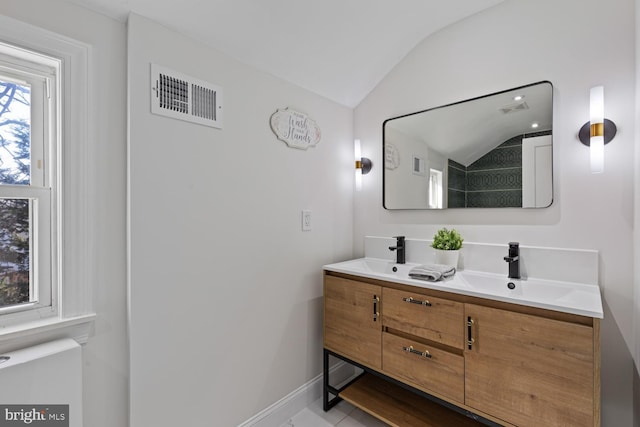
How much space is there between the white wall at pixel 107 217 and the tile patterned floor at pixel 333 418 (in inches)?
39.0

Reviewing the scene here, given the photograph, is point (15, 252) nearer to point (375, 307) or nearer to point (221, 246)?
point (221, 246)

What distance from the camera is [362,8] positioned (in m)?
1.65

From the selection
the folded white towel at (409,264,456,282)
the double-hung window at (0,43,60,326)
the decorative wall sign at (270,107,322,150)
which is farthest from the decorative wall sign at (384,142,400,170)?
the double-hung window at (0,43,60,326)

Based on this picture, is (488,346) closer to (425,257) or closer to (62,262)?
(425,257)

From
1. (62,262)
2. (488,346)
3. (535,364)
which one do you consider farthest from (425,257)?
(62,262)

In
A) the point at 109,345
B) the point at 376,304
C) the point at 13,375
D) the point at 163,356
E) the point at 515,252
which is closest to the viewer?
the point at 13,375

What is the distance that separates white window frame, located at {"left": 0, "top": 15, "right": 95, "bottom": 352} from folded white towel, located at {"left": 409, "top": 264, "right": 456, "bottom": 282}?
1453 millimetres

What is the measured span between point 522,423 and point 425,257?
0.95 metres

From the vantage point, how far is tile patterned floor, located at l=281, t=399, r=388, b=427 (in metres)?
1.80

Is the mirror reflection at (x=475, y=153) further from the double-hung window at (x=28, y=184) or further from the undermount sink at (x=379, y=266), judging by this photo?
the double-hung window at (x=28, y=184)

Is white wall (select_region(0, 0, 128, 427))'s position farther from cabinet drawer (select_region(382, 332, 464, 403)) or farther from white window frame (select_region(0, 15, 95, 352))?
cabinet drawer (select_region(382, 332, 464, 403))

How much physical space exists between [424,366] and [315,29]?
1872 mm

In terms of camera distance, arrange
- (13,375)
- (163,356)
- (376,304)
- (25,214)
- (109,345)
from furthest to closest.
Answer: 1. (376,304)
2. (163,356)
3. (109,345)
4. (25,214)
5. (13,375)
